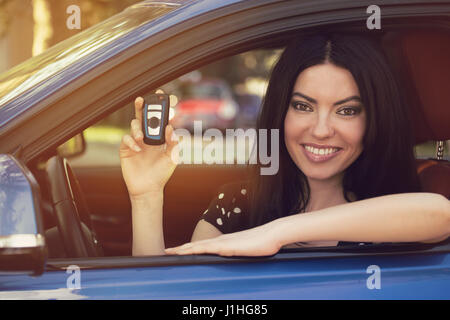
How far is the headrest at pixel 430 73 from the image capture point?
6.09ft

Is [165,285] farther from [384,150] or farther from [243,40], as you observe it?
[384,150]

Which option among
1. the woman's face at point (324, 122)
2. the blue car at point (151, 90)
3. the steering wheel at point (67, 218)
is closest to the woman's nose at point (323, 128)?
the woman's face at point (324, 122)

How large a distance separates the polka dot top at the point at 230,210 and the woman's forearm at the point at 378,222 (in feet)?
1.98

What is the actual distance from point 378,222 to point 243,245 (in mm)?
316

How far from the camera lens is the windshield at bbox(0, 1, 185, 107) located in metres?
1.58

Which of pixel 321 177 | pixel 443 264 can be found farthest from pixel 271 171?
pixel 443 264

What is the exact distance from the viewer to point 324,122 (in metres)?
1.83

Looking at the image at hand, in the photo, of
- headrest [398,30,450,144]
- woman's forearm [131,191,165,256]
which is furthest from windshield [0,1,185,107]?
headrest [398,30,450,144]

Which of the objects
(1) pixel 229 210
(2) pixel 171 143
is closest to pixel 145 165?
(2) pixel 171 143

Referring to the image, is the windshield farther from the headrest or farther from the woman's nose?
the headrest

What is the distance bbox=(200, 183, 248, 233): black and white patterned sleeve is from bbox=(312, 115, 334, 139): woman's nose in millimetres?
477

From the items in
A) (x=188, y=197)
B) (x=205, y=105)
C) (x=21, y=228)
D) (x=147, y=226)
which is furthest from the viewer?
(x=205, y=105)

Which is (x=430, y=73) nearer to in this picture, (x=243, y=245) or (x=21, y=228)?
(x=243, y=245)

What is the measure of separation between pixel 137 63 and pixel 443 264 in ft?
2.74
